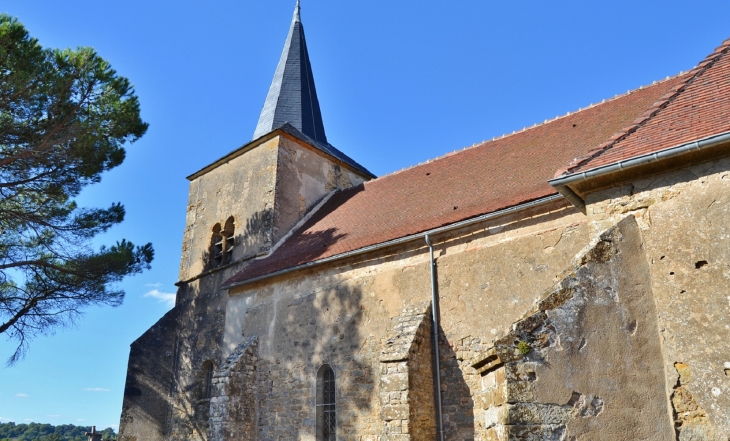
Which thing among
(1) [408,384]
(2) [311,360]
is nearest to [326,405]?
(2) [311,360]

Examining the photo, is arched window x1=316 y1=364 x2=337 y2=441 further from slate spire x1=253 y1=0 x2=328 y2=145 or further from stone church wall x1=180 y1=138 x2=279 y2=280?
slate spire x1=253 y1=0 x2=328 y2=145

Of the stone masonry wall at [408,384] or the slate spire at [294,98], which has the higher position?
the slate spire at [294,98]

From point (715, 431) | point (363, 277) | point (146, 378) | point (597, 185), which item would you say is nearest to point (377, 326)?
point (363, 277)

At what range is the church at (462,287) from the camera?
5238 millimetres

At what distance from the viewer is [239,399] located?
1167 centimetres

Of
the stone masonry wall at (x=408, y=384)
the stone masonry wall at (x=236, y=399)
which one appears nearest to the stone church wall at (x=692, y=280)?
the stone masonry wall at (x=408, y=384)

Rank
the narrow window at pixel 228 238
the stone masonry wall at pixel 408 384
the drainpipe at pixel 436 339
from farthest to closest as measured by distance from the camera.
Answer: the narrow window at pixel 228 238 < the drainpipe at pixel 436 339 < the stone masonry wall at pixel 408 384

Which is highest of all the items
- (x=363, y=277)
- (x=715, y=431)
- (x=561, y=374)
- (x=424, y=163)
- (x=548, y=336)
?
(x=424, y=163)

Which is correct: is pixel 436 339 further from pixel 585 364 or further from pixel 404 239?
pixel 585 364

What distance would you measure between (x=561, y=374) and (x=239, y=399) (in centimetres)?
807

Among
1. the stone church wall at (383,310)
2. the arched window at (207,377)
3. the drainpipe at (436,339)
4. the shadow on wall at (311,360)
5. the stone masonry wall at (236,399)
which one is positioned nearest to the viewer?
the stone church wall at (383,310)

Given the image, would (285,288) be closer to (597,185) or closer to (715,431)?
(597,185)

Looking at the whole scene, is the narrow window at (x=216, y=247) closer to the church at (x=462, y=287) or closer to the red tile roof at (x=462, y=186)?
the church at (x=462, y=287)

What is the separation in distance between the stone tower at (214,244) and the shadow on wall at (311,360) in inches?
70.2
